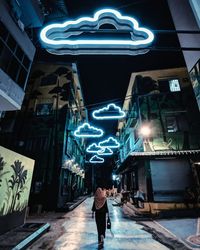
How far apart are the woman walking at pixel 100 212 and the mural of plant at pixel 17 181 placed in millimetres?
3782

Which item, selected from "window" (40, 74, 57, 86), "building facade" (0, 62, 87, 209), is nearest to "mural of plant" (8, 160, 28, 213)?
"building facade" (0, 62, 87, 209)

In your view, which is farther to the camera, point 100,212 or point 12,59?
point 12,59

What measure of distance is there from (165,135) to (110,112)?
7103 millimetres

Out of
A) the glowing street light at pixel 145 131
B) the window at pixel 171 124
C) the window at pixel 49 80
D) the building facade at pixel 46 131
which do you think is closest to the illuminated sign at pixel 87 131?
the building facade at pixel 46 131

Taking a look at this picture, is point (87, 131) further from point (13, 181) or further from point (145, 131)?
point (13, 181)

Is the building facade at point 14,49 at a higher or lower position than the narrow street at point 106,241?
higher

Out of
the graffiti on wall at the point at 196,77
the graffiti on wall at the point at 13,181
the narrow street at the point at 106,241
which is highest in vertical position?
the graffiti on wall at the point at 196,77

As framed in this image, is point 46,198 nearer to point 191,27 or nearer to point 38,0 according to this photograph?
point 38,0

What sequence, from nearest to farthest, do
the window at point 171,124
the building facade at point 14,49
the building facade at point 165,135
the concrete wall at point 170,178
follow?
the building facade at point 14,49, the concrete wall at point 170,178, the building facade at point 165,135, the window at point 171,124

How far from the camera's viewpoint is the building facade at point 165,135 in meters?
13.5

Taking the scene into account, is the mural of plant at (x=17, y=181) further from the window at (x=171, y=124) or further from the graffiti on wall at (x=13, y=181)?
the window at (x=171, y=124)

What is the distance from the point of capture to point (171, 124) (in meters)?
16.4

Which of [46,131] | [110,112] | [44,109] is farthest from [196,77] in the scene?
[44,109]

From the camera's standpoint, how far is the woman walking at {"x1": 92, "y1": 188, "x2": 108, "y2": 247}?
6243 mm
